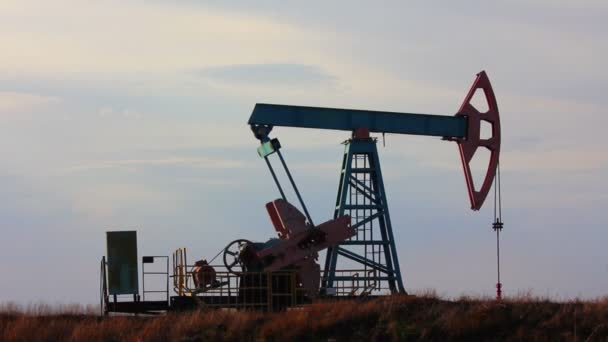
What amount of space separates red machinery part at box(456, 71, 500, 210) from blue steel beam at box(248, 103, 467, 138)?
17 cm

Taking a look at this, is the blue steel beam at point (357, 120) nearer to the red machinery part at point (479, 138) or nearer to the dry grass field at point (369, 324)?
the red machinery part at point (479, 138)

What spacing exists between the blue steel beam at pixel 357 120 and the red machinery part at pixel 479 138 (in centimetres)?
17

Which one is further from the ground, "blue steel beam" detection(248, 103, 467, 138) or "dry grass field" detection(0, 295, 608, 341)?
"blue steel beam" detection(248, 103, 467, 138)

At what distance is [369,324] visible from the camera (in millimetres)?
21703

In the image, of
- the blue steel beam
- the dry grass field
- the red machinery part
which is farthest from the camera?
the red machinery part

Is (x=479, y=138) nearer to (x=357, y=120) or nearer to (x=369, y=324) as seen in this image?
(x=357, y=120)

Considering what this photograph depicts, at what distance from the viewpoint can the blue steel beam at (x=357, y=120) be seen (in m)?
27.9

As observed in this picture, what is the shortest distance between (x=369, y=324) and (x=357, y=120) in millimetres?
7726

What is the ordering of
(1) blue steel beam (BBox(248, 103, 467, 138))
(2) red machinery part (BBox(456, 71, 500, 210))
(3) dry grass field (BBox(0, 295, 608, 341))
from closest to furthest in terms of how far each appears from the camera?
(3) dry grass field (BBox(0, 295, 608, 341)), (1) blue steel beam (BBox(248, 103, 467, 138)), (2) red machinery part (BBox(456, 71, 500, 210))

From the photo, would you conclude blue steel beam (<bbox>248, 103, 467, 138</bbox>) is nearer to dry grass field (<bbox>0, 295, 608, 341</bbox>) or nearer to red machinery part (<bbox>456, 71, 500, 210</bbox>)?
red machinery part (<bbox>456, 71, 500, 210</bbox>)

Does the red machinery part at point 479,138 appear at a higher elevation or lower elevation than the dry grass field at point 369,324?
higher

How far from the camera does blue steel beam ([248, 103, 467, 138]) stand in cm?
2792

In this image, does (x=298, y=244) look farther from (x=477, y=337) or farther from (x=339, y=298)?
(x=477, y=337)

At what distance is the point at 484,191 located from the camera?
95.8ft
